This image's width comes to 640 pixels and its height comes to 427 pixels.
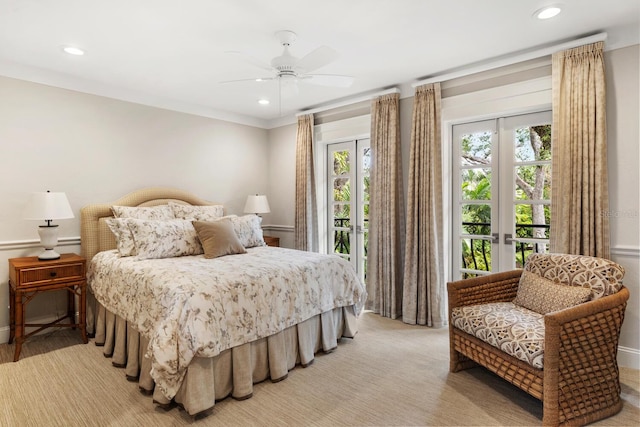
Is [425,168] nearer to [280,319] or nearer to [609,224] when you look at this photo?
[609,224]

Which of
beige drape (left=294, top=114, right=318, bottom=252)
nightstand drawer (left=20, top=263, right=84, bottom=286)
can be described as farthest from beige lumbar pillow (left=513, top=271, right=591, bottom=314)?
nightstand drawer (left=20, top=263, right=84, bottom=286)

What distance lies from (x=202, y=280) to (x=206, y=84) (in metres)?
2.41

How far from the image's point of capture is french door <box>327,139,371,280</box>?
462cm

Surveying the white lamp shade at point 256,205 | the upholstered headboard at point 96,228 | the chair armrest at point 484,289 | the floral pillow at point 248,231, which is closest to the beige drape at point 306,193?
the white lamp shade at point 256,205

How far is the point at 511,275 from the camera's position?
111 inches

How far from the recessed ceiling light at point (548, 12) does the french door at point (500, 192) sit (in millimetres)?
964

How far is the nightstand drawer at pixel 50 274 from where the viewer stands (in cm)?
297

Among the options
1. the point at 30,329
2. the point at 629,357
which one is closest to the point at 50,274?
the point at 30,329

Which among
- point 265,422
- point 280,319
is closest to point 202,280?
point 280,319

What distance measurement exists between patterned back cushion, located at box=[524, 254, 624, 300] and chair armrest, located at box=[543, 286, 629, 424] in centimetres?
9

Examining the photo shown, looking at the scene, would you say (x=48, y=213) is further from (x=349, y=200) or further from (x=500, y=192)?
(x=500, y=192)

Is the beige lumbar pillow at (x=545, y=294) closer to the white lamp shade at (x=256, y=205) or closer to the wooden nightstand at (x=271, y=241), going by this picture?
the wooden nightstand at (x=271, y=241)

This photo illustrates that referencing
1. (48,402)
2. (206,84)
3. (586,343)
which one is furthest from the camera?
(206,84)

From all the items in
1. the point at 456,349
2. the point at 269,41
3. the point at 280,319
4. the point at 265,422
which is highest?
the point at 269,41
